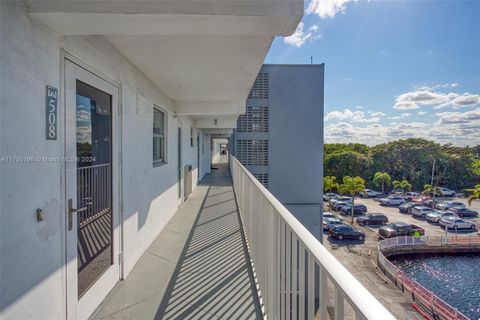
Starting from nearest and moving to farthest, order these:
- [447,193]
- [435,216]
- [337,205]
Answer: [435,216]
[337,205]
[447,193]

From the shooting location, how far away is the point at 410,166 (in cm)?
3597

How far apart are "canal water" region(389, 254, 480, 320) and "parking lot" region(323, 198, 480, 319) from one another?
1.99 m

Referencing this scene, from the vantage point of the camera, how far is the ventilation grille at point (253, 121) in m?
15.1

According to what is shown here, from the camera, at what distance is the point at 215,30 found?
5.10 feet

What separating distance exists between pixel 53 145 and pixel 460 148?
55.1 meters

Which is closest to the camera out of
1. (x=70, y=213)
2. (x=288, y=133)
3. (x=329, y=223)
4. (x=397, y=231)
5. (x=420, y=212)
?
(x=70, y=213)

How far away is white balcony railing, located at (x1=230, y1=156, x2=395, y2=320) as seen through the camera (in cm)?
70

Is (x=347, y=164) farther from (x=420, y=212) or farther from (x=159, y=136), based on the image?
(x=159, y=136)

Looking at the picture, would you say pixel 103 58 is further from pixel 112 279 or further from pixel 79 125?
pixel 112 279

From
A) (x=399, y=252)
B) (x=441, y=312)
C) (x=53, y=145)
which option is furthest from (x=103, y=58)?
(x=399, y=252)

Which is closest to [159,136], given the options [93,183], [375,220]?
[93,183]

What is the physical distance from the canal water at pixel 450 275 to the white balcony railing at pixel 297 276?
53.3ft

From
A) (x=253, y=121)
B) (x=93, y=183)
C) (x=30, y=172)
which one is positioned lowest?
(x=93, y=183)

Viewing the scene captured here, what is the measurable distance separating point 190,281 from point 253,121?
1324 centimetres
